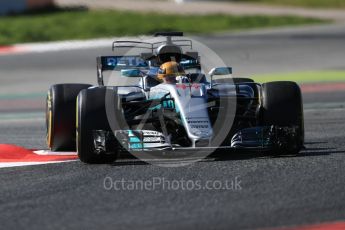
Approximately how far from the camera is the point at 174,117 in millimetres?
9781

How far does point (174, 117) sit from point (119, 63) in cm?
199

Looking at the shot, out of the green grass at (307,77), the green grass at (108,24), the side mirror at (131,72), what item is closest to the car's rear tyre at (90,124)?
the side mirror at (131,72)

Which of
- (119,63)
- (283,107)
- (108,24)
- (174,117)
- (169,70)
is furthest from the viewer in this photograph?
(108,24)

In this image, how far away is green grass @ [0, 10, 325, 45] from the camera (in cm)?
2712

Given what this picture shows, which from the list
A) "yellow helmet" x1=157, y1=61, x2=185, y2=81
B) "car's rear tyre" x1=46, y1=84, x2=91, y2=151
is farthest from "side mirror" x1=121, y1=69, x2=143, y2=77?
"car's rear tyre" x1=46, y1=84, x2=91, y2=151

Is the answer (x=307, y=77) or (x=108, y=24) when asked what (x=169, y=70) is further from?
(x=108, y=24)

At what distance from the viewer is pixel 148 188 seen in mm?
8273

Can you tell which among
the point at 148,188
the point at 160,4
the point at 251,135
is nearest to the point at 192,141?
the point at 251,135

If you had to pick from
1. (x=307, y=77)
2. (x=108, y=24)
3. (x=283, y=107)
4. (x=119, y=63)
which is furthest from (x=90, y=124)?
(x=108, y=24)

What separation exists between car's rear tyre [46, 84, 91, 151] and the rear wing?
34.0 inches

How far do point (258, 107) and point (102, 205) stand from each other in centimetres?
301

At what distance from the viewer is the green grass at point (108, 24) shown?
1068 inches

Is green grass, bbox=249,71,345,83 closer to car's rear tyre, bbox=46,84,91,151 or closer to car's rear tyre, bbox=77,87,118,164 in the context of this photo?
car's rear tyre, bbox=46,84,91,151

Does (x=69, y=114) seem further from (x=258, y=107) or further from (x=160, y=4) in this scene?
(x=160, y=4)
